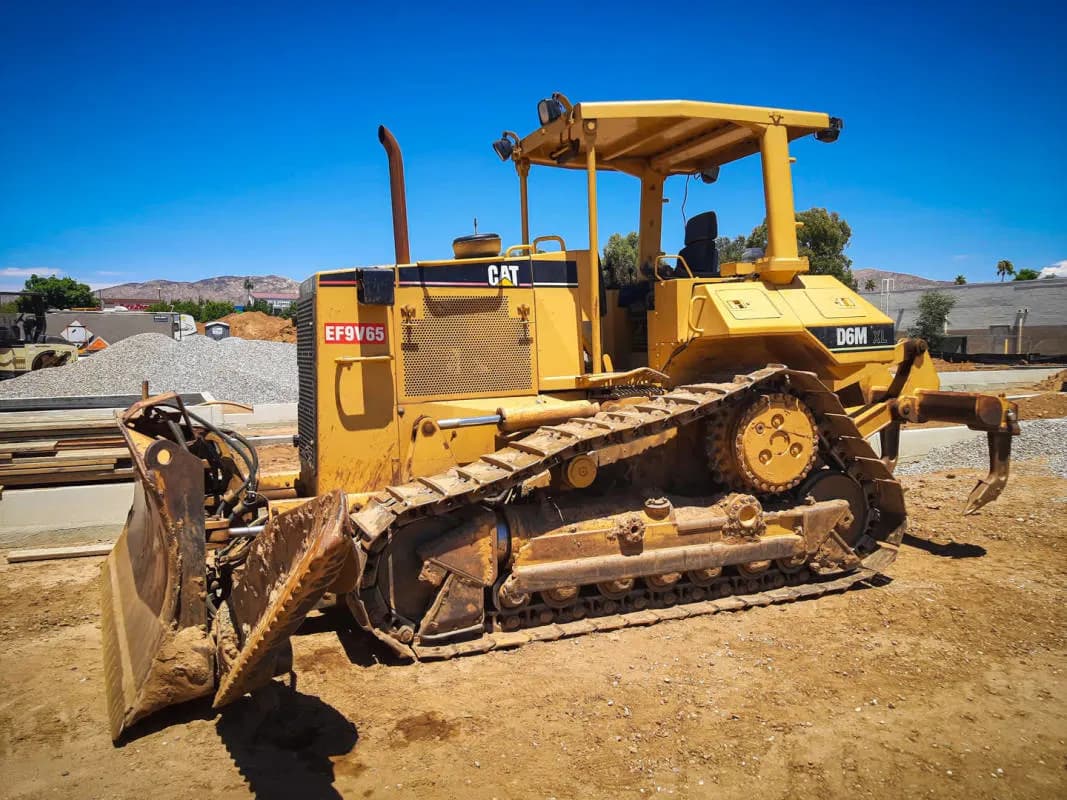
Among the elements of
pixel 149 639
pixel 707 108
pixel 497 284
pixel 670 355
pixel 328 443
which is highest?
pixel 707 108

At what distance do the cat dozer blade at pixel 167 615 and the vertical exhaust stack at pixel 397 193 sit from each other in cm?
229

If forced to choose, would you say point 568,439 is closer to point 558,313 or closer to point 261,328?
point 558,313

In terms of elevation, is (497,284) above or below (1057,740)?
above

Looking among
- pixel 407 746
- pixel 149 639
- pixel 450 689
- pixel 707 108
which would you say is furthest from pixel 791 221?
pixel 149 639

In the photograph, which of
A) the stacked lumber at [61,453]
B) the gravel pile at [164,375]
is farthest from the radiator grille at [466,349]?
the gravel pile at [164,375]

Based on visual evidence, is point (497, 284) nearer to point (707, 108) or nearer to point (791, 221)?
point (707, 108)

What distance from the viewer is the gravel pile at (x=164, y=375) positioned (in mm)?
17172

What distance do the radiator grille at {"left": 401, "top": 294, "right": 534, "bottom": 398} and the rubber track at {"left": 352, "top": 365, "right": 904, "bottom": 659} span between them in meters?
0.62

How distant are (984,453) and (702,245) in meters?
6.95

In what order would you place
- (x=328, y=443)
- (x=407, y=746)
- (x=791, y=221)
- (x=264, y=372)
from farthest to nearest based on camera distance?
(x=264, y=372)
(x=791, y=221)
(x=328, y=443)
(x=407, y=746)

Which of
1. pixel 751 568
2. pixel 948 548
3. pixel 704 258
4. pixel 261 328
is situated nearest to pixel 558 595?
pixel 751 568

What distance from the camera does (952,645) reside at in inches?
190

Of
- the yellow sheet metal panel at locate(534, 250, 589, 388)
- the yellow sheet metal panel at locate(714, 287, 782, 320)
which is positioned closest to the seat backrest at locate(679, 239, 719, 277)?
the yellow sheet metal panel at locate(714, 287, 782, 320)

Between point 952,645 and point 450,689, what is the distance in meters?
3.32
